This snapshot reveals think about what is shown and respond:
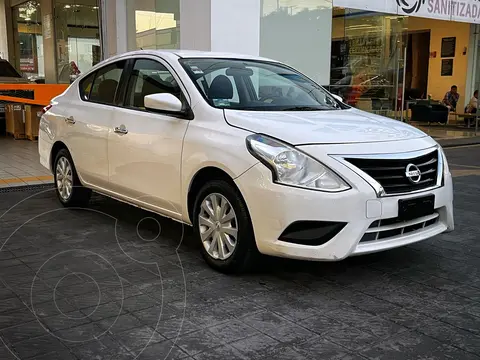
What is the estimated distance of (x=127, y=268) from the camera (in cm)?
423

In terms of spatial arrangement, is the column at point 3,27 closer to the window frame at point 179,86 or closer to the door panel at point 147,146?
the window frame at point 179,86

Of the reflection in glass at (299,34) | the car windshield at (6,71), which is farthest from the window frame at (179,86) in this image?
the car windshield at (6,71)

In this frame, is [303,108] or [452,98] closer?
[303,108]

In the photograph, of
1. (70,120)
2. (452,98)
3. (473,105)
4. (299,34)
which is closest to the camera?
(70,120)

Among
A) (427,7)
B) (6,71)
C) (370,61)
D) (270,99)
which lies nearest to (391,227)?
(270,99)

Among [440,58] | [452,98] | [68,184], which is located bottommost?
[68,184]

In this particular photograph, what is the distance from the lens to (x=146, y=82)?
16.5 feet

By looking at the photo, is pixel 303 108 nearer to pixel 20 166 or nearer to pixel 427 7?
pixel 20 166

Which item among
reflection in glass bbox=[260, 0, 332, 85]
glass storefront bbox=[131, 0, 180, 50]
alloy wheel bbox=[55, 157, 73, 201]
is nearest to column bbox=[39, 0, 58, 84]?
glass storefront bbox=[131, 0, 180, 50]

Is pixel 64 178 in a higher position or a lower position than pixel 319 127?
lower

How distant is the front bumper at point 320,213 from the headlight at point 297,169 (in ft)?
0.14

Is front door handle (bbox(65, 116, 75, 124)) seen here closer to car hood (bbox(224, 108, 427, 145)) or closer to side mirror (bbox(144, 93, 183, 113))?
side mirror (bbox(144, 93, 183, 113))

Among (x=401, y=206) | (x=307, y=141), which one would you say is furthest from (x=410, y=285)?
(x=307, y=141)

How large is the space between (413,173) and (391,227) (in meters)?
0.43
